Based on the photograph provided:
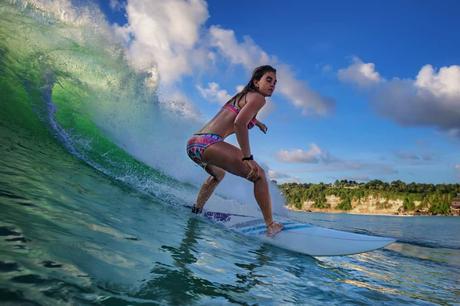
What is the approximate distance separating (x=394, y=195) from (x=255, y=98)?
14381 centimetres

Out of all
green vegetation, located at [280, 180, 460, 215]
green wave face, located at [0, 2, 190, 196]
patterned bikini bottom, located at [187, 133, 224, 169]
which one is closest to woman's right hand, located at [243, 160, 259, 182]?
patterned bikini bottom, located at [187, 133, 224, 169]

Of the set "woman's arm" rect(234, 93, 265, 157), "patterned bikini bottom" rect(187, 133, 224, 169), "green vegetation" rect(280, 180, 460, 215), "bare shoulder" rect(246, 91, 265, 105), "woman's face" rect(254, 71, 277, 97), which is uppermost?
"green vegetation" rect(280, 180, 460, 215)

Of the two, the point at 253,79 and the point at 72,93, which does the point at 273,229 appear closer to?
the point at 253,79

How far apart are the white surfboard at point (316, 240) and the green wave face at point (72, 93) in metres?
3.24

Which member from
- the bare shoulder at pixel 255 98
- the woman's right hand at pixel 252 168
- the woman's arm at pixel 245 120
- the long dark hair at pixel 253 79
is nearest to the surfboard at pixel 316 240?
the woman's right hand at pixel 252 168

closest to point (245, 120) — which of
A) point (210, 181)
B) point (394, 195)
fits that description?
point (210, 181)

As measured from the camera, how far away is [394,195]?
134m

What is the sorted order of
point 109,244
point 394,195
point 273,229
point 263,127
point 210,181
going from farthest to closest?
point 394,195, point 210,181, point 263,127, point 273,229, point 109,244

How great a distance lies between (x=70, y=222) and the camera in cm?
314

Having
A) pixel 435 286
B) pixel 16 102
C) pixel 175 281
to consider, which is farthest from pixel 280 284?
pixel 16 102

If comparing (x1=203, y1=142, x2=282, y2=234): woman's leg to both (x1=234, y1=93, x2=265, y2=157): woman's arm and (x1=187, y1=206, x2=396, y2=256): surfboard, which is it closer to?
(x1=234, y1=93, x2=265, y2=157): woman's arm

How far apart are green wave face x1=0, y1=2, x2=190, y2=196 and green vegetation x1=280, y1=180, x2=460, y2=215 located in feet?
437

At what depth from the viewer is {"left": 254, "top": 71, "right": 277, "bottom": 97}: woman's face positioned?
504cm

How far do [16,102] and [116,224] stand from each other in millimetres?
6222
